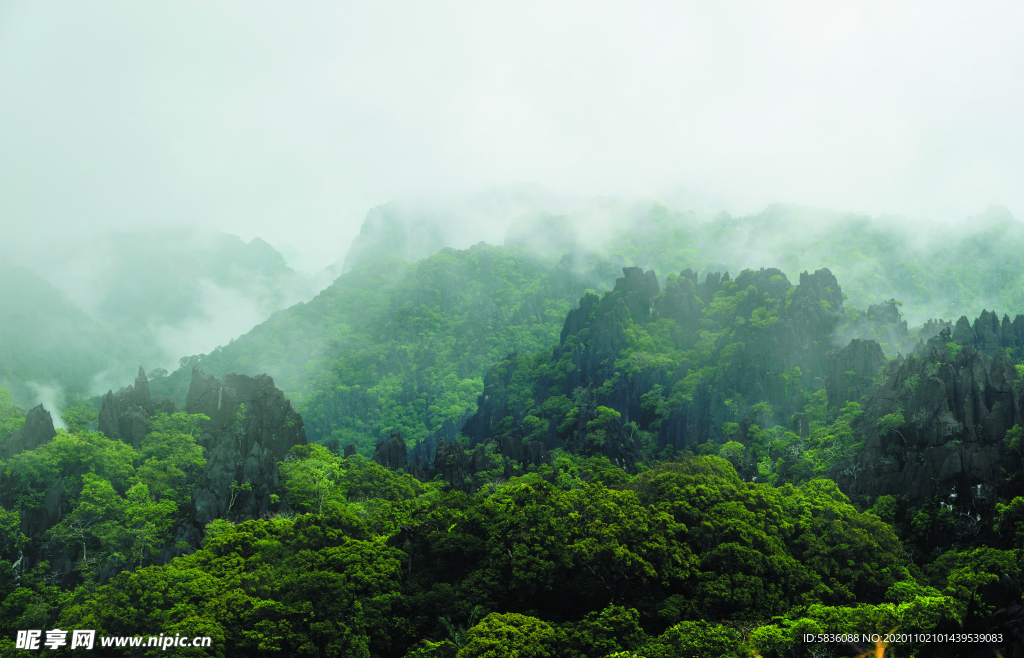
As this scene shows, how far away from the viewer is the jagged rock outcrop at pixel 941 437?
51562 mm

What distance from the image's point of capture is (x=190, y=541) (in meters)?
54.6

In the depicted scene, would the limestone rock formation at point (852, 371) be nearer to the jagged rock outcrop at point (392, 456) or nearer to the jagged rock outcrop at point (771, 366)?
the jagged rock outcrop at point (771, 366)

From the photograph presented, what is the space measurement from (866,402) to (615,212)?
324 feet

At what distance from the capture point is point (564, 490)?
55.4 metres

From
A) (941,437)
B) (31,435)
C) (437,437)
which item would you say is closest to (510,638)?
(941,437)

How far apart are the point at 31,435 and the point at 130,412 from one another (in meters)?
7.89

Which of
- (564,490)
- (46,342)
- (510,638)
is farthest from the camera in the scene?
(46,342)

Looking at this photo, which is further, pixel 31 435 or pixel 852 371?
pixel 852 371

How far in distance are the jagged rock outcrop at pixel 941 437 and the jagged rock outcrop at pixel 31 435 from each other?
57022 mm

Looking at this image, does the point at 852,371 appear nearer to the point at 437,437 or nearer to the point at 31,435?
the point at 437,437

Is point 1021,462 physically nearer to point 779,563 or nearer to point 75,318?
point 779,563

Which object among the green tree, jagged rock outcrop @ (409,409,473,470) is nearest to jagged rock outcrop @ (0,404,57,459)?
jagged rock outcrop @ (409,409,473,470)

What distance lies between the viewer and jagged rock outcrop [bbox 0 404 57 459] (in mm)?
62094

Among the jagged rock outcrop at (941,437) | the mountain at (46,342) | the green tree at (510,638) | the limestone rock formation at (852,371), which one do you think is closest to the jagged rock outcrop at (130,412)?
the mountain at (46,342)
